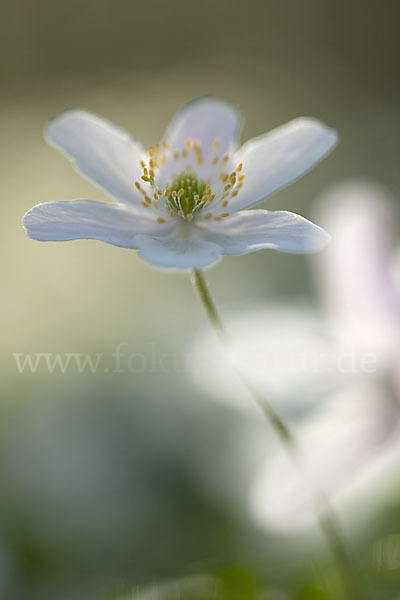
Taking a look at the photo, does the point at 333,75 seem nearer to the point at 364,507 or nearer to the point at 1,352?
the point at 1,352

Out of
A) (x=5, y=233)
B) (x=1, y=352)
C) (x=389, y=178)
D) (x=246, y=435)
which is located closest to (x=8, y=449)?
(x=246, y=435)

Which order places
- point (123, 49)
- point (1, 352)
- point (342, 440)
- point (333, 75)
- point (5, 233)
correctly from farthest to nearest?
point (123, 49) → point (333, 75) → point (5, 233) → point (1, 352) → point (342, 440)

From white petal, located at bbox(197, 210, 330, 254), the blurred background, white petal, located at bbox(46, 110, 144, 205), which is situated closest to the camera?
white petal, located at bbox(197, 210, 330, 254)

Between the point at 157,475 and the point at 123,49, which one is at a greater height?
the point at 123,49

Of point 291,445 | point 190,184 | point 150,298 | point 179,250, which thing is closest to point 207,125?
point 190,184

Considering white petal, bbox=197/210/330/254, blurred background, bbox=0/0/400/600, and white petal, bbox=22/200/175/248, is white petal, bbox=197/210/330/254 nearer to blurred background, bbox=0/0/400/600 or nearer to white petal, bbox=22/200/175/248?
white petal, bbox=22/200/175/248

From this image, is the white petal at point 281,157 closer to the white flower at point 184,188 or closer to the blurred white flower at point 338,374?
the white flower at point 184,188

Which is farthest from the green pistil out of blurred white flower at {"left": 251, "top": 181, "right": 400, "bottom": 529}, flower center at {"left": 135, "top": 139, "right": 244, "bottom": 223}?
blurred white flower at {"left": 251, "top": 181, "right": 400, "bottom": 529}

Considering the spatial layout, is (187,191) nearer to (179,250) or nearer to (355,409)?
(179,250)
